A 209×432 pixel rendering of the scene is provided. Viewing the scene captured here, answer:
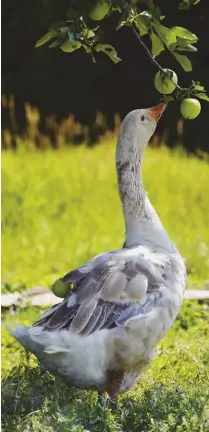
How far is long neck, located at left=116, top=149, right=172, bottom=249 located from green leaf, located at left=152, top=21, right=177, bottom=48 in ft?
2.35

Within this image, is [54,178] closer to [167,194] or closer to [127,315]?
[167,194]

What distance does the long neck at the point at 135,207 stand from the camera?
145 inches

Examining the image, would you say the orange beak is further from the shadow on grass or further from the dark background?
the dark background

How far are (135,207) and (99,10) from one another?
32.7 inches

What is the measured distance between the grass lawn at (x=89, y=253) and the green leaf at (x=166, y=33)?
3.86 ft

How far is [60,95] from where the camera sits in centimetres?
1211

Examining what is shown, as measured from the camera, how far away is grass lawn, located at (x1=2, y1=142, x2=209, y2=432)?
3.25 meters

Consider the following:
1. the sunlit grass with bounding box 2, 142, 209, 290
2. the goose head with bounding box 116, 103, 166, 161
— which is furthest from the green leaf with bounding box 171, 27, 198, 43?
the sunlit grass with bounding box 2, 142, 209, 290

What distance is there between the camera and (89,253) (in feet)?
21.5

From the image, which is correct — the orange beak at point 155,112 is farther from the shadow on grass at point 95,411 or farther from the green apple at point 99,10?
the shadow on grass at point 95,411

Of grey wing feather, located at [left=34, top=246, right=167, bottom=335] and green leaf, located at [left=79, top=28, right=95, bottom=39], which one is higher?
green leaf, located at [left=79, top=28, right=95, bottom=39]

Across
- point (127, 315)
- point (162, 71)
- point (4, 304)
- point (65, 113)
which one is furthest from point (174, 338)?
point (65, 113)

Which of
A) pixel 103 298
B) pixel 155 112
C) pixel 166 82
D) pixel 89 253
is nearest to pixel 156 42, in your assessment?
pixel 166 82

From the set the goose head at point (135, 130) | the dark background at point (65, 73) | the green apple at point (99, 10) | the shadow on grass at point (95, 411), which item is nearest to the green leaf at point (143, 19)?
the green apple at point (99, 10)
